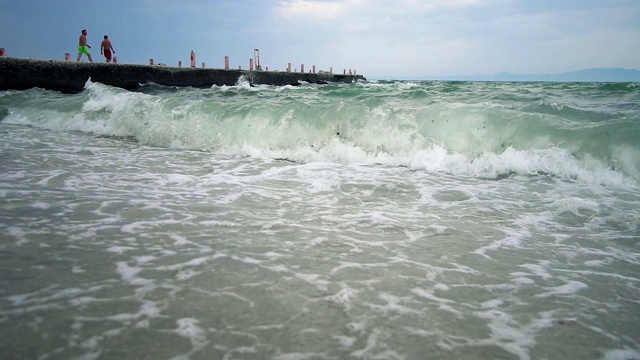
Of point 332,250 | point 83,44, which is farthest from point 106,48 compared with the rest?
point 332,250

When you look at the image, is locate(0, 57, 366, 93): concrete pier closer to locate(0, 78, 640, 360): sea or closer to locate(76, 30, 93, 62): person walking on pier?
locate(76, 30, 93, 62): person walking on pier

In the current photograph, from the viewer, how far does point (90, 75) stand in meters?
16.4

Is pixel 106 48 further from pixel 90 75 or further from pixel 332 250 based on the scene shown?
pixel 332 250

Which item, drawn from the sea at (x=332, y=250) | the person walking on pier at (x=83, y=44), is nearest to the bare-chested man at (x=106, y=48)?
the person walking on pier at (x=83, y=44)

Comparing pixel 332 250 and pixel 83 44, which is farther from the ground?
pixel 83 44

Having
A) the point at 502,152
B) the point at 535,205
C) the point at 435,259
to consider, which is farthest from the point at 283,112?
the point at 435,259

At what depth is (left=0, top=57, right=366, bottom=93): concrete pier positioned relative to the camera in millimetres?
14344

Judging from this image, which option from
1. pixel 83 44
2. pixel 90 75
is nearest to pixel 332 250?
pixel 90 75

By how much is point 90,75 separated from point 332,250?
17.1 meters

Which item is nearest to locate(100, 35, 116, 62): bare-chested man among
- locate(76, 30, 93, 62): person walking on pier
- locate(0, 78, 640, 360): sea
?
locate(76, 30, 93, 62): person walking on pier

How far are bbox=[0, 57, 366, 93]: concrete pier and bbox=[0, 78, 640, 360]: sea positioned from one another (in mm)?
10305

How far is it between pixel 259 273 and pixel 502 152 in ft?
15.7

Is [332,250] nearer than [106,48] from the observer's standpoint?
Yes

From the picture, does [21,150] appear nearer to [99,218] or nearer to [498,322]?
[99,218]
